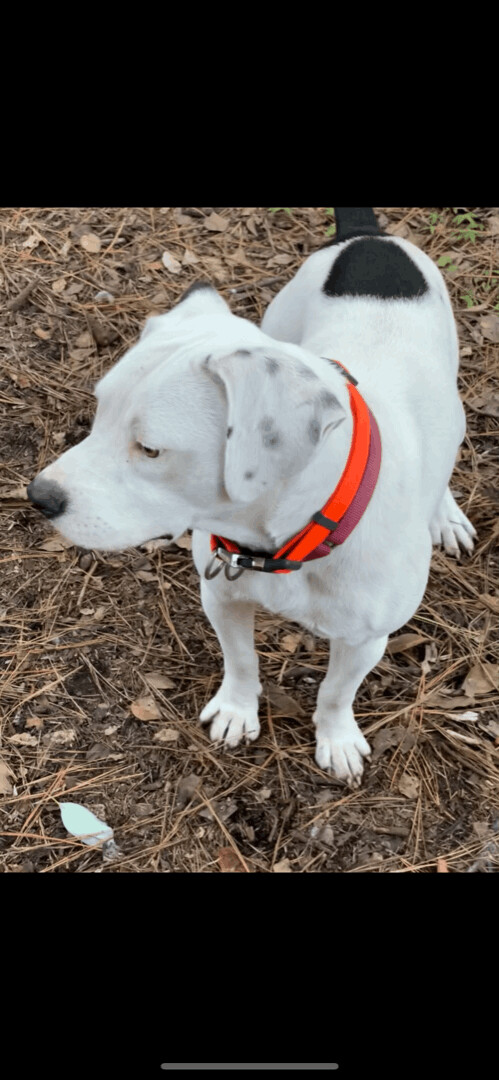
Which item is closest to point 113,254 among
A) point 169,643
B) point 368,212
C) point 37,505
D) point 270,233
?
point 270,233

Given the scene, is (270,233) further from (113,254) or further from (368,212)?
(368,212)

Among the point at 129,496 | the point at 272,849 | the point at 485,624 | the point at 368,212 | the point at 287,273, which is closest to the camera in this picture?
the point at 129,496

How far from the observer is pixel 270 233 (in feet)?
17.2

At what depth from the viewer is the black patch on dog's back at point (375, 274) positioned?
3115 millimetres

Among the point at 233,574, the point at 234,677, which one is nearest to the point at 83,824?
the point at 234,677

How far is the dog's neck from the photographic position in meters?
2.16

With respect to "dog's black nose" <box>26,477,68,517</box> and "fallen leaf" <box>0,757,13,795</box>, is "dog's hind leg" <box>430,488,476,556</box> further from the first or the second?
"dog's black nose" <box>26,477,68,517</box>

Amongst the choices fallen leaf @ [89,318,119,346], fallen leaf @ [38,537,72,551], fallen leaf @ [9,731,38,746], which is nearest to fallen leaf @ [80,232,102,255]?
fallen leaf @ [89,318,119,346]

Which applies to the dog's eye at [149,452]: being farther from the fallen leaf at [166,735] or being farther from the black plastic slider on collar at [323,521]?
the fallen leaf at [166,735]

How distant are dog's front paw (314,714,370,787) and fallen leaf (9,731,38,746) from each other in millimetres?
1117

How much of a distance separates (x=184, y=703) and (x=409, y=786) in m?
0.94

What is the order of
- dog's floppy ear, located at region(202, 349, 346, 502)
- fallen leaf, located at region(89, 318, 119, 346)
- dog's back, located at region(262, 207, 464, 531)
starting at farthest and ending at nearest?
1. fallen leaf, located at region(89, 318, 119, 346)
2. dog's back, located at region(262, 207, 464, 531)
3. dog's floppy ear, located at region(202, 349, 346, 502)

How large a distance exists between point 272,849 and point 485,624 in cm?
135

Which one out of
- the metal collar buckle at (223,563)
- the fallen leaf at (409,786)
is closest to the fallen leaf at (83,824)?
the fallen leaf at (409,786)
